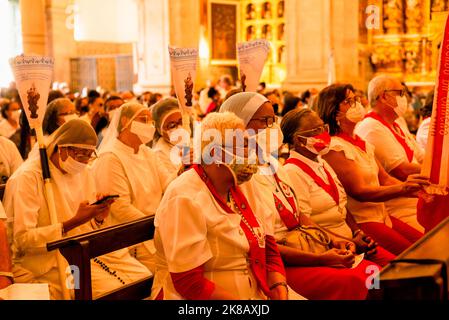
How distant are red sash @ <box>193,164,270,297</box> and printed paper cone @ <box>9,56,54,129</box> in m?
1.86

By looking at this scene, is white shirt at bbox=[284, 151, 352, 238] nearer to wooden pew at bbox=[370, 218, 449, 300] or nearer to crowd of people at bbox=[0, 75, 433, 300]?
crowd of people at bbox=[0, 75, 433, 300]

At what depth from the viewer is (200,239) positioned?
10.4 feet

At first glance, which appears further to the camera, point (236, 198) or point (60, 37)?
point (60, 37)

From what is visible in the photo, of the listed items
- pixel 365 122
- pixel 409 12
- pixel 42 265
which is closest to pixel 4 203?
pixel 42 265

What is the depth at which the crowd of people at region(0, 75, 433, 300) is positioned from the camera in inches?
131

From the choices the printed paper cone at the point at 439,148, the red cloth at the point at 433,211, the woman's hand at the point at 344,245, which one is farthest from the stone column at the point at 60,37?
the printed paper cone at the point at 439,148

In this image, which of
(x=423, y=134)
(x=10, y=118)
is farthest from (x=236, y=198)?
(x=10, y=118)

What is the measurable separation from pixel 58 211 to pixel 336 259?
72.5 inches

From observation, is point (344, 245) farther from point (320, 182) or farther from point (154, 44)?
point (154, 44)

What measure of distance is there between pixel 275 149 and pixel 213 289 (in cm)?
161

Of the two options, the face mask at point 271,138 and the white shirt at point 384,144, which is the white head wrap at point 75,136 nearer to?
the face mask at point 271,138

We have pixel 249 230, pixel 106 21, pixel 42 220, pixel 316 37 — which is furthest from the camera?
pixel 106 21

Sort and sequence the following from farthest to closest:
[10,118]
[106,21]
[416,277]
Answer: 1. [106,21]
2. [10,118]
3. [416,277]

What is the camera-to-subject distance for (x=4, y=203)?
434 cm
